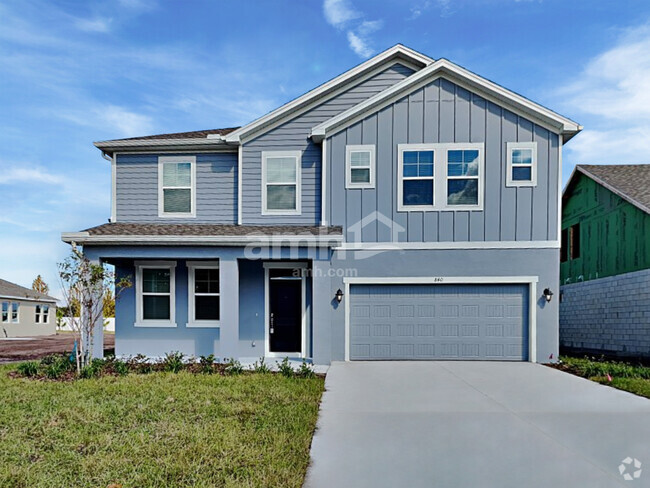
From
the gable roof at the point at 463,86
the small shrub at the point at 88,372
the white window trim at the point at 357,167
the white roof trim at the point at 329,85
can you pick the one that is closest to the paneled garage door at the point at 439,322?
the white window trim at the point at 357,167

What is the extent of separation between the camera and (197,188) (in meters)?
11.2

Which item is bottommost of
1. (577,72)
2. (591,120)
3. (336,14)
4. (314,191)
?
(314,191)

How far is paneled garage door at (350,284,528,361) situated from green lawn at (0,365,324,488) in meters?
2.82

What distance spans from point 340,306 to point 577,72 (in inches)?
407

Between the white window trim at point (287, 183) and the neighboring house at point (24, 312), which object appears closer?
the white window trim at point (287, 183)

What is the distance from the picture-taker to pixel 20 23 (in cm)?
1108

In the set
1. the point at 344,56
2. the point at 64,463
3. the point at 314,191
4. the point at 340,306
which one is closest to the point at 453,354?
the point at 340,306

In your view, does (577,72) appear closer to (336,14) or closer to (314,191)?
(336,14)

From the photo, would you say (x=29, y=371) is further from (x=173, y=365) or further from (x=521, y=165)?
(x=521, y=165)

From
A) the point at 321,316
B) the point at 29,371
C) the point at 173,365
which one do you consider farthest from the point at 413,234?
the point at 29,371

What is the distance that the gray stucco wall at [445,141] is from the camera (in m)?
9.84

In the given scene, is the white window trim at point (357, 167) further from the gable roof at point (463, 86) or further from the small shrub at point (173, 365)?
the small shrub at point (173, 365)

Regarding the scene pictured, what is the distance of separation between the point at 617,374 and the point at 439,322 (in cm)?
369

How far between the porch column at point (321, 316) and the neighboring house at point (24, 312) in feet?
74.4
